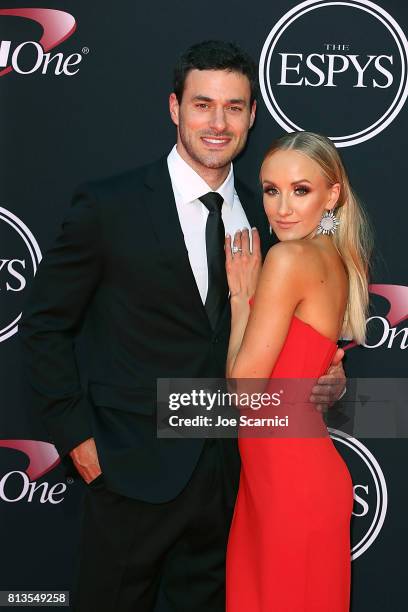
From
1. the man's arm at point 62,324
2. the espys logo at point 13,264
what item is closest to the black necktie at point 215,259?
the man's arm at point 62,324

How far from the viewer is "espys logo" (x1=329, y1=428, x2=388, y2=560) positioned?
3.43 metres

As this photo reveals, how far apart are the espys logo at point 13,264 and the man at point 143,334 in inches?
24.7

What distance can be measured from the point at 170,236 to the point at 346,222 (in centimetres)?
54

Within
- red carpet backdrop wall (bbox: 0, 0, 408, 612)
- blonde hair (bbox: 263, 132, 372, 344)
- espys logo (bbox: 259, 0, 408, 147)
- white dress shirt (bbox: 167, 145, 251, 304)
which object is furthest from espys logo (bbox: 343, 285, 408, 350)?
white dress shirt (bbox: 167, 145, 251, 304)

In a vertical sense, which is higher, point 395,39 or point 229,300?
point 395,39

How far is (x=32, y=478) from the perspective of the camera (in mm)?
3387

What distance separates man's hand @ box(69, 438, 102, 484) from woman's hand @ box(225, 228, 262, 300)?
0.65m

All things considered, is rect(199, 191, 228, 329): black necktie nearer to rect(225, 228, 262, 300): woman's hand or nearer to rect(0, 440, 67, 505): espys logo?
rect(225, 228, 262, 300): woman's hand

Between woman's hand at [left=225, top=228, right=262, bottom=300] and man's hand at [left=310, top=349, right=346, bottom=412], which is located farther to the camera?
woman's hand at [left=225, top=228, right=262, bottom=300]

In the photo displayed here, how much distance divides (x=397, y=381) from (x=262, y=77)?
129 centimetres

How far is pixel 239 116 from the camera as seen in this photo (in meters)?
2.73

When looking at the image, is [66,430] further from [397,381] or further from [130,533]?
[397,381]

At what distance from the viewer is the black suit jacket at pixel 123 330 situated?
8.57ft

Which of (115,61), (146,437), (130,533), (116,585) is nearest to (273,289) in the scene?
(146,437)
